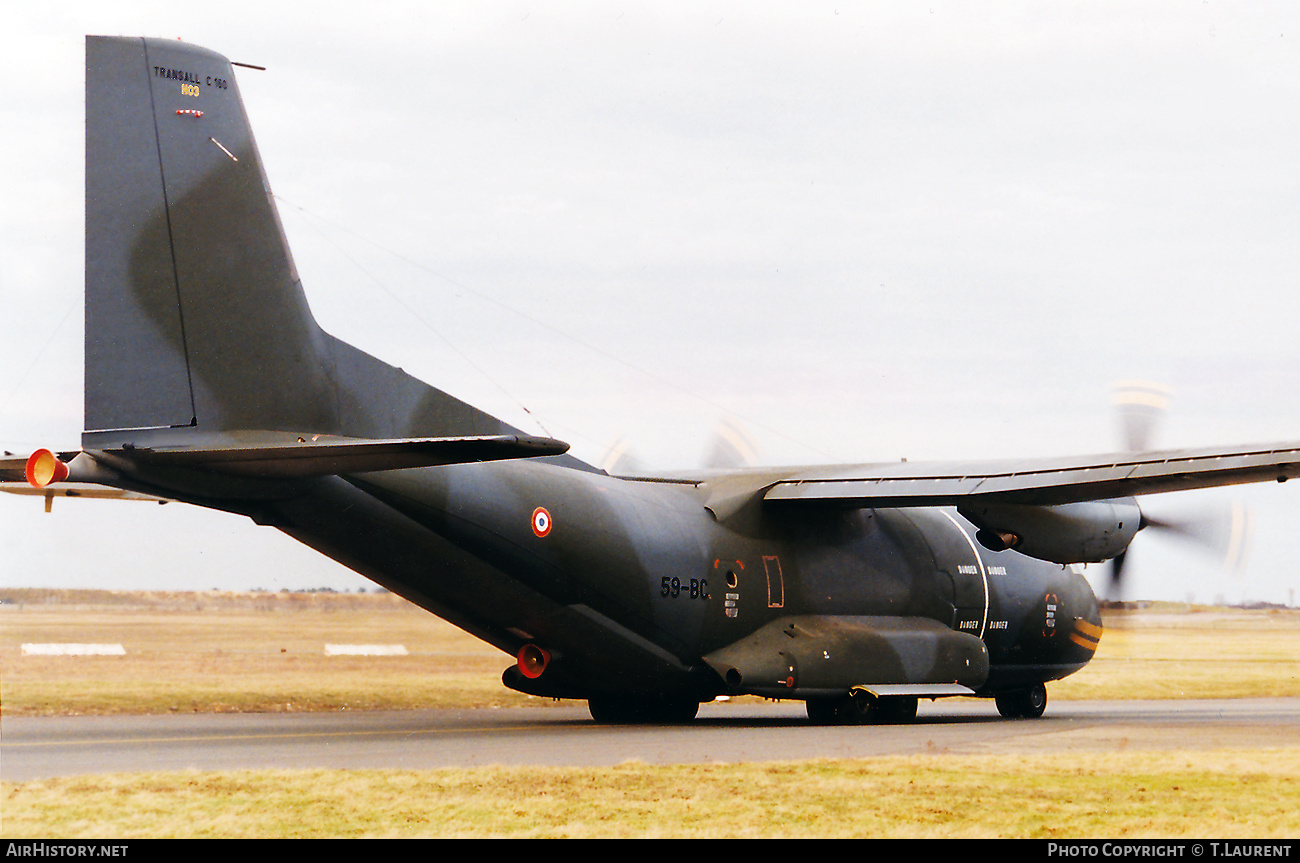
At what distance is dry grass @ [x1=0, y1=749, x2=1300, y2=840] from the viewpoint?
10797mm

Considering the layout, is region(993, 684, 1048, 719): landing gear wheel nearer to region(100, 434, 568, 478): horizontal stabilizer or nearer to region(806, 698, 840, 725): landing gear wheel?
region(806, 698, 840, 725): landing gear wheel

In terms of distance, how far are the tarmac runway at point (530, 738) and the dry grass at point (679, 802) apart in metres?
1.36

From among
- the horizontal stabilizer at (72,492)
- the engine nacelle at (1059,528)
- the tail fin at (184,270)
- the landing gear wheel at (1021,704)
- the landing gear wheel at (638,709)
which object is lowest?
the landing gear wheel at (1021,704)

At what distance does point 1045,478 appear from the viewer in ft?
67.6

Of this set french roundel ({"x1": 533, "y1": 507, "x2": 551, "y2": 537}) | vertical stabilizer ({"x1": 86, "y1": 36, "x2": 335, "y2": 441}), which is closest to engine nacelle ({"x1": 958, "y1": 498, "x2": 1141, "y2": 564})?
french roundel ({"x1": 533, "y1": 507, "x2": 551, "y2": 537})

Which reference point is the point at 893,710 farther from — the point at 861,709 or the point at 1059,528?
the point at 1059,528

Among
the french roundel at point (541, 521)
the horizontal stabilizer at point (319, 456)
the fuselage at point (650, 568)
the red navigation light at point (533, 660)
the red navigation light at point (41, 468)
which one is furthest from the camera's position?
the red navigation light at point (533, 660)

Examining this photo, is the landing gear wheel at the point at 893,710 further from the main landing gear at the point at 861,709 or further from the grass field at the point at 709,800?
the grass field at the point at 709,800

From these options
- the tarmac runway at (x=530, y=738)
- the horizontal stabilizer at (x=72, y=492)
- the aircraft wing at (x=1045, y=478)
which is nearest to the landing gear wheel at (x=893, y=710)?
the tarmac runway at (x=530, y=738)

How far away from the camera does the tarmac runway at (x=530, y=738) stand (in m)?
15.1

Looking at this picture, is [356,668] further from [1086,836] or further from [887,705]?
[1086,836]

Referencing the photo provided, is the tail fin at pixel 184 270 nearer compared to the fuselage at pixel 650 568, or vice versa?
the tail fin at pixel 184 270

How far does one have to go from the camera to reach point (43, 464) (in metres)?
13.6

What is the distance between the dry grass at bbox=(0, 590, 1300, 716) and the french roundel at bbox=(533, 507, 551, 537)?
6.95 metres
